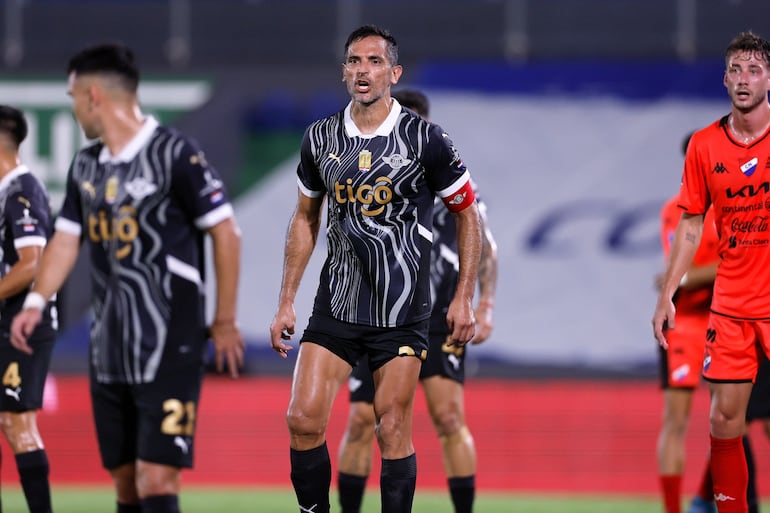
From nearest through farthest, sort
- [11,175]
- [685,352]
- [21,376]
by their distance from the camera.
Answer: [21,376], [11,175], [685,352]

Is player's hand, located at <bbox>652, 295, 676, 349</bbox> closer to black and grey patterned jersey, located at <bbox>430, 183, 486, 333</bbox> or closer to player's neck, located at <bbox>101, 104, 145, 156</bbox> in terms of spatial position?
black and grey patterned jersey, located at <bbox>430, 183, 486, 333</bbox>

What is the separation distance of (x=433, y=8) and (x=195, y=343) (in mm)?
14342

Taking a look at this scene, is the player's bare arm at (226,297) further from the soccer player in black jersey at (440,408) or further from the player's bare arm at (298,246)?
the soccer player in black jersey at (440,408)

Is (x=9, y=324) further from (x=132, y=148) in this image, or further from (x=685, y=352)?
(x=685, y=352)

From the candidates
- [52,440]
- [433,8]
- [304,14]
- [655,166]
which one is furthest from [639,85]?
[52,440]

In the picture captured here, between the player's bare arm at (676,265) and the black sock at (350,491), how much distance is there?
230 centimetres

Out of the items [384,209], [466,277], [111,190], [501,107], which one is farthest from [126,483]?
[501,107]

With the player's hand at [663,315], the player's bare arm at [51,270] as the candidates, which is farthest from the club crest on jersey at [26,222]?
the player's hand at [663,315]

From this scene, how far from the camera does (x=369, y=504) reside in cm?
974

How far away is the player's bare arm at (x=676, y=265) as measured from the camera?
6.52m

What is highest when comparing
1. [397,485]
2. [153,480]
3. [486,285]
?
[486,285]

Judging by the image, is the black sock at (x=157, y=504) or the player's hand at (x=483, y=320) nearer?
the black sock at (x=157, y=504)

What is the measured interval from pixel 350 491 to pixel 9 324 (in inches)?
94.5

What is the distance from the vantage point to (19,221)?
7395 mm
